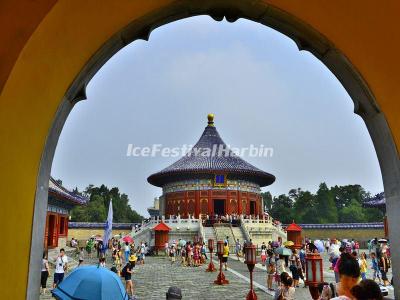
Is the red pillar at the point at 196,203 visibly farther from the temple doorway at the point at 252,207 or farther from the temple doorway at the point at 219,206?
the temple doorway at the point at 252,207

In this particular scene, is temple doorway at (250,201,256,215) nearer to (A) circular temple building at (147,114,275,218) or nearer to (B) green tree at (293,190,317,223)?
(A) circular temple building at (147,114,275,218)

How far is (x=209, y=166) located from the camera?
4159cm

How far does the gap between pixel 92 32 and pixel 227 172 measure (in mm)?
37986

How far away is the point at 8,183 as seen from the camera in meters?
3.30

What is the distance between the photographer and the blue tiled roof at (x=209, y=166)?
4128 cm

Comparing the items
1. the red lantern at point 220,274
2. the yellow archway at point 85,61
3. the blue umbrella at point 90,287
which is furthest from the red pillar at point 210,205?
the yellow archway at point 85,61

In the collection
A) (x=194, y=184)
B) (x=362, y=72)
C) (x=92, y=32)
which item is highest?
(x=194, y=184)

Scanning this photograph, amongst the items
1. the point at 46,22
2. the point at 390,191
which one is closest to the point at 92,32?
the point at 46,22

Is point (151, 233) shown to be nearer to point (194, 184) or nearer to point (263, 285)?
point (194, 184)

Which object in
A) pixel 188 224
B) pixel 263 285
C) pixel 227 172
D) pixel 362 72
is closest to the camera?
pixel 362 72

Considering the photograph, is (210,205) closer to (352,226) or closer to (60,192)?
(60,192)

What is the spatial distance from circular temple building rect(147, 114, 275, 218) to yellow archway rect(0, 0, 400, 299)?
35938 millimetres

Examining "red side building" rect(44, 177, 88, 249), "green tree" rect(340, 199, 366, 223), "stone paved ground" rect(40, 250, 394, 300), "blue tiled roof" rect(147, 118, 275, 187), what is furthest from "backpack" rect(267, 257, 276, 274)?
"green tree" rect(340, 199, 366, 223)

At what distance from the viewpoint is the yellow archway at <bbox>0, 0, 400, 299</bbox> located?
3283 mm
